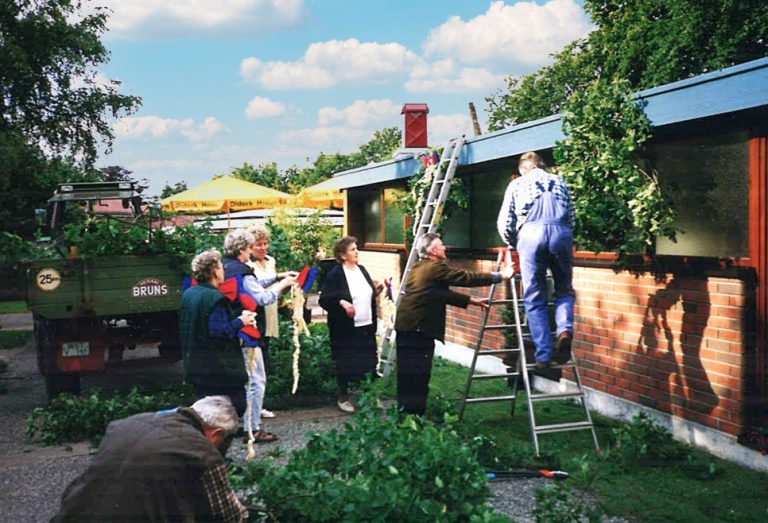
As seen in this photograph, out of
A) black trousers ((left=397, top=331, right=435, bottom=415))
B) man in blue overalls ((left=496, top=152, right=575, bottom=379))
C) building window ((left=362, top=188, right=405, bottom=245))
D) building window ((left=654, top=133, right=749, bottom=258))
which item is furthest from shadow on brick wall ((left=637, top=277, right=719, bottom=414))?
building window ((left=362, top=188, right=405, bottom=245))

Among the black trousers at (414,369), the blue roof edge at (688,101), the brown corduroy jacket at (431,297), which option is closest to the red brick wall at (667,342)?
the blue roof edge at (688,101)

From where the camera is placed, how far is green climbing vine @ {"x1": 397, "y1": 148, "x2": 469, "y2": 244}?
11.4 meters

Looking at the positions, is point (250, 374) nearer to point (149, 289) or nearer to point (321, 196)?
point (149, 289)

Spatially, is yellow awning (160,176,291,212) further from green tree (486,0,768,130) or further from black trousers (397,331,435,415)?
black trousers (397,331,435,415)

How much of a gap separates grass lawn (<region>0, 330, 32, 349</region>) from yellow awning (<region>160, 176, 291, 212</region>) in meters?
4.08

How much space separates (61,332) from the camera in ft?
30.6

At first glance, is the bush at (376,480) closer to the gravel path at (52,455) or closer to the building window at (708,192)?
the gravel path at (52,455)

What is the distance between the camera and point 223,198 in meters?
18.7

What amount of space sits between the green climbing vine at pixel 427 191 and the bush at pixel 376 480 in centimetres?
684

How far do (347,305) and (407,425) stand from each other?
3.70 meters

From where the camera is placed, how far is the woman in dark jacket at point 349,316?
8.52 meters

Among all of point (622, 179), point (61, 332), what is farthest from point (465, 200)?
point (61, 332)

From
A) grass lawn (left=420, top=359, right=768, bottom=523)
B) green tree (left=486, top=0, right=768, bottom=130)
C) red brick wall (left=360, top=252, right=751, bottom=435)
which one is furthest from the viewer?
green tree (left=486, top=0, right=768, bottom=130)

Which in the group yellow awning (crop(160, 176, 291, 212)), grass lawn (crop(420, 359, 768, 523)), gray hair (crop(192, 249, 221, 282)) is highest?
yellow awning (crop(160, 176, 291, 212))
